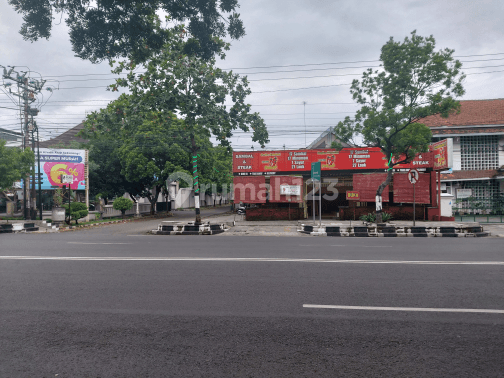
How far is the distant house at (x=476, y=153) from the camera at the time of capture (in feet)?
85.2

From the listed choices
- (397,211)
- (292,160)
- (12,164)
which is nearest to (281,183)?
(292,160)

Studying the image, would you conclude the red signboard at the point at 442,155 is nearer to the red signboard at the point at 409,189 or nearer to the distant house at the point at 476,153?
the red signboard at the point at 409,189

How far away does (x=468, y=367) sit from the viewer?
296 centimetres

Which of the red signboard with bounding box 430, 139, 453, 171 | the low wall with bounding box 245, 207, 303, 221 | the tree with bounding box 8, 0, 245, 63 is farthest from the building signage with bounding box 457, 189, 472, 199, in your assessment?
the tree with bounding box 8, 0, 245, 63

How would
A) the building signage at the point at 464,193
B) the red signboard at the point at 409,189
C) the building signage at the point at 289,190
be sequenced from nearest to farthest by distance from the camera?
the red signboard at the point at 409,189
the building signage at the point at 289,190
the building signage at the point at 464,193

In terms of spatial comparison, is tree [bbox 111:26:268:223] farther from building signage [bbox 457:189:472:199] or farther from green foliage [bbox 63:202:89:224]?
building signage [bbox 457:189:472:199]

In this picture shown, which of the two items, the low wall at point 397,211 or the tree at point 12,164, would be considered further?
the tree at point 12,164

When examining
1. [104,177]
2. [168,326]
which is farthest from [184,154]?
[168,326]

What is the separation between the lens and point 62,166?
25.8 metres

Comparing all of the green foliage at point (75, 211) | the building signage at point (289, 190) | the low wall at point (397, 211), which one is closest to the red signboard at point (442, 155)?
the low wall at point (397, 211)

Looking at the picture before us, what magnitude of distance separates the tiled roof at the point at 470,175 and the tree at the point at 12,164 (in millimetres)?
30402

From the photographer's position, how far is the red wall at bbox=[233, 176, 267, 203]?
76.4 feet

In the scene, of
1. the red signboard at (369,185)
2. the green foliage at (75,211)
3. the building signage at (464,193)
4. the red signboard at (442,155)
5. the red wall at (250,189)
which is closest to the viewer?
Answer: the red signboard at (442,155)

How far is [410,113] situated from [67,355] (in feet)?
52.2
